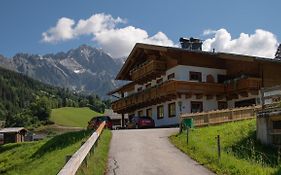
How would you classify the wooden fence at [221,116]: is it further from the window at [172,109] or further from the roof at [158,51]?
the window at [172,109]

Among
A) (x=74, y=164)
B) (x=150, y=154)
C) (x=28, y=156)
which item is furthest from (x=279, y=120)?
(x=28, y=156)

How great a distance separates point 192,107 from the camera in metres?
42.4

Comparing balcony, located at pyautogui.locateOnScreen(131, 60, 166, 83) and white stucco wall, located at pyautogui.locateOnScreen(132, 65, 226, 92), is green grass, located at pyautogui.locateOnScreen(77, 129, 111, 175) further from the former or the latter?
balcony, located at pyautogui.locateOnScreen(131, 60, 166, 83)

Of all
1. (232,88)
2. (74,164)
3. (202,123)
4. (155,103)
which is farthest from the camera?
(155,103)

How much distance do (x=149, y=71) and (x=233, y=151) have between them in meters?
28.5

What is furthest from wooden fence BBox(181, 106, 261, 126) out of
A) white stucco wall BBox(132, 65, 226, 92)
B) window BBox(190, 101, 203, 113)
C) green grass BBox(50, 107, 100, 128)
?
green grass BBox(50, 107, 100, 128)

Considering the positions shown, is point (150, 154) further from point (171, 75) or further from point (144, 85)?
point (144, 85)

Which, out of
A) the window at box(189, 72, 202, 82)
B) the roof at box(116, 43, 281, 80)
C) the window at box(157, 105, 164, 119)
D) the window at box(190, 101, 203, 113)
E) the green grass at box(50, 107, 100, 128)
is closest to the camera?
the roof at box(116, 43, 281, 80)

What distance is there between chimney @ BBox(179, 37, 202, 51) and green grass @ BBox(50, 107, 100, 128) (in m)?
100

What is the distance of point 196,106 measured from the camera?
4259cm

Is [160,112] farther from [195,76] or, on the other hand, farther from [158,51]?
[158,51]

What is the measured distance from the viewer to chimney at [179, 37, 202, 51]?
51.7 metres

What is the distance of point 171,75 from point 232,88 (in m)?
6.41

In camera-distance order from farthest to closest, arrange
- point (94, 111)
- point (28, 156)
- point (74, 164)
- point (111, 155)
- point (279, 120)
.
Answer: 1. point (94, 111)
2. point (28, 156)
3. point (279, 120)
4. point (111, 155)
5. point (74, 164)
